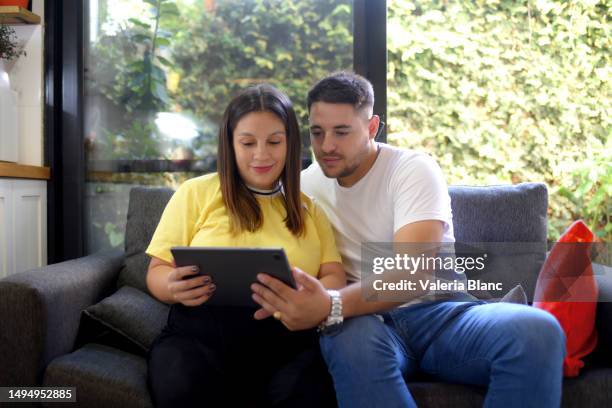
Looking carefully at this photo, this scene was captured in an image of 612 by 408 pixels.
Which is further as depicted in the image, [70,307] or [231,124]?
[70,307]

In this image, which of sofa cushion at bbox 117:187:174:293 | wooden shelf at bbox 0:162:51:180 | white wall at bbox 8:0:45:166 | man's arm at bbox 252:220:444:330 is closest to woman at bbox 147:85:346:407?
man's arm at bbox 252:220:444:330

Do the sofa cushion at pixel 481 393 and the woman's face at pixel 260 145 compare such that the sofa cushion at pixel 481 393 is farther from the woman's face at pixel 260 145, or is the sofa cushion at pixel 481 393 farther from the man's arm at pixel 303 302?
the woman's face at pixel 260 145

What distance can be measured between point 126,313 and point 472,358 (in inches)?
38.1

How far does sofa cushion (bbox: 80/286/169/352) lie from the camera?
173cm

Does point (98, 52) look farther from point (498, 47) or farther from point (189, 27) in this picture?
point (498, 47)

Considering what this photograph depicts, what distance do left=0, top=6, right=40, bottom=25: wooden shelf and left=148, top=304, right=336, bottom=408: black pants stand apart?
58.9 inches

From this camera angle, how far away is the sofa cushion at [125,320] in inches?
68.1

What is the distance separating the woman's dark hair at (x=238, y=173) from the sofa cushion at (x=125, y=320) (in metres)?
0.48

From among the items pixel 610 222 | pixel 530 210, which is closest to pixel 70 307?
pixel 530 210

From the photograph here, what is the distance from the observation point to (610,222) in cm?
320

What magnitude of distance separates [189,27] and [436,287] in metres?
1.57

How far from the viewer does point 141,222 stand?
209 cm

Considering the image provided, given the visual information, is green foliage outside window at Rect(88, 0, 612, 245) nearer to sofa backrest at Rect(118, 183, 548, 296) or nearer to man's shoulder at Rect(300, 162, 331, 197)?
sofa backrest at Rect(118, 183, 548, 296)

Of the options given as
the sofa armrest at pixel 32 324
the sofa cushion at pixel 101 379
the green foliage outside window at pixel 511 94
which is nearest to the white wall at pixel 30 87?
the sofa armrest at pixel 32 324
